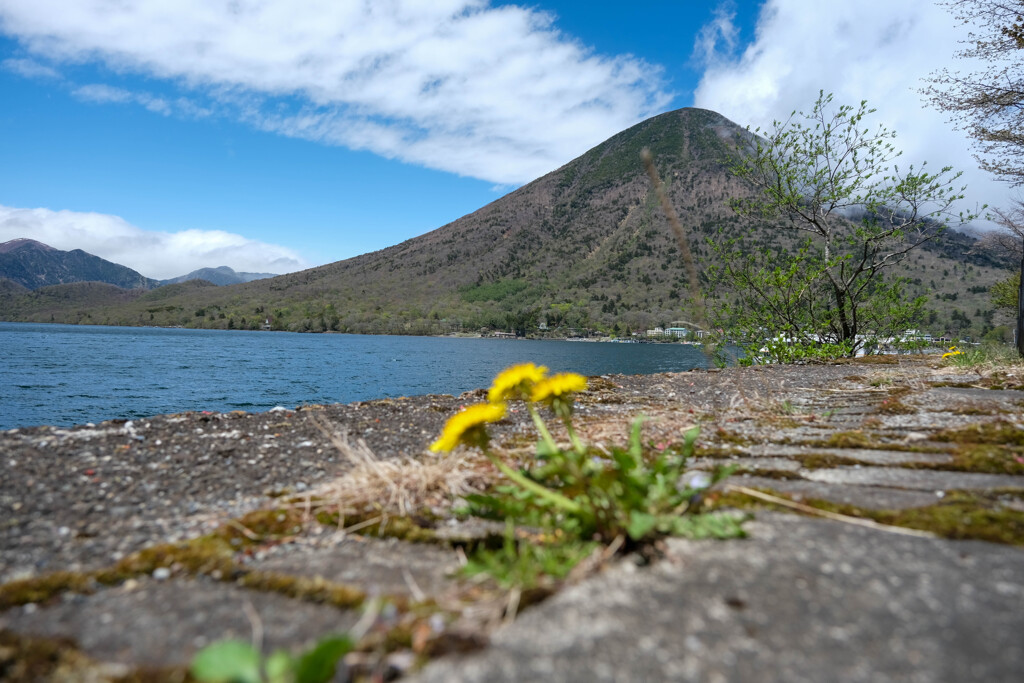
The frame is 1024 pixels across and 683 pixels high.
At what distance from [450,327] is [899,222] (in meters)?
126

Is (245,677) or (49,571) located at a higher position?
(245,677)

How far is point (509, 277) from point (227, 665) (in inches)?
6363

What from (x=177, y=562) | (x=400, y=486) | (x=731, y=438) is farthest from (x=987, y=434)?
(x=177, y=562)

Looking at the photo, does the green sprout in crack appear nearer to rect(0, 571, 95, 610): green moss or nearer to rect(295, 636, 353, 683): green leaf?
rect(295, 636, 353, 683): green leaf

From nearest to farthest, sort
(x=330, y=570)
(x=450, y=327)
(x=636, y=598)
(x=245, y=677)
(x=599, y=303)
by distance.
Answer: (x=245, y=677)
(x=636, y=598)
(x=330, y=570)
(x=599, y=303)
(x=450, y=327)

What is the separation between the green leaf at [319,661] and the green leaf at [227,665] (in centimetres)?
9

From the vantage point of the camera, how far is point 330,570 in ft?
5.42

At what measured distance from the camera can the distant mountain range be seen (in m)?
120

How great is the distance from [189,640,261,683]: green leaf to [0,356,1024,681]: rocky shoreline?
22cm

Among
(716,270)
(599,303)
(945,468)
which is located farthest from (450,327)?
(945,468)

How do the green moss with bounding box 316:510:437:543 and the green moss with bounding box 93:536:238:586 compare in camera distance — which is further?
the green moss with bounding box 316:510:437:543

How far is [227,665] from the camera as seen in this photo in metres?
0.94

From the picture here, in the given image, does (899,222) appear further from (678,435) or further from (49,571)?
(49,571)

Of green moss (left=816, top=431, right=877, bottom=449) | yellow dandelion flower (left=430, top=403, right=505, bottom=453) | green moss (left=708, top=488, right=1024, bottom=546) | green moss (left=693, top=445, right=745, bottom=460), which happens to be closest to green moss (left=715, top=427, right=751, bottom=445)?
green moss (left=693, top=445, right=745, bottom=460)
